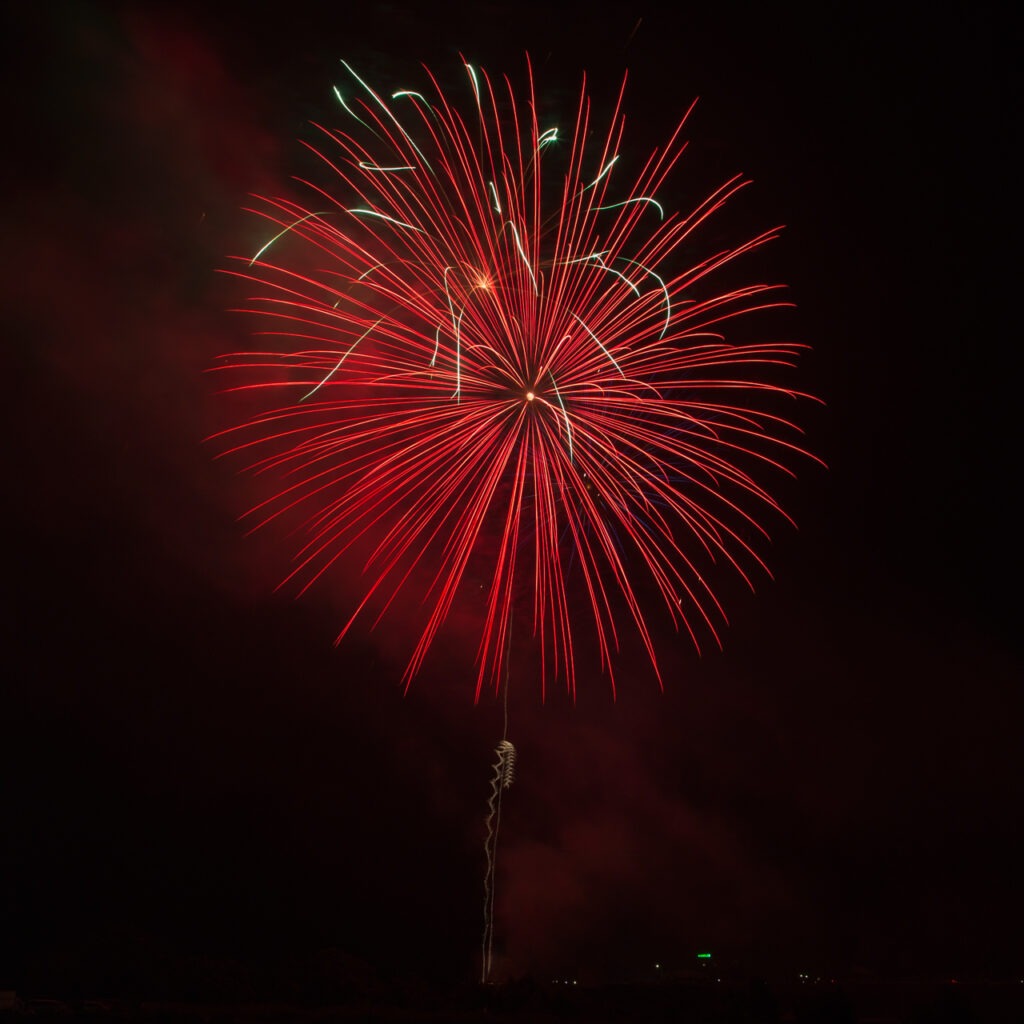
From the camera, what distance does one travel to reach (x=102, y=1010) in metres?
15.3

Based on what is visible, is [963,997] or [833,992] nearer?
[833,992]

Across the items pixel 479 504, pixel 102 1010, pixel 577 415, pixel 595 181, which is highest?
pixel 595 181

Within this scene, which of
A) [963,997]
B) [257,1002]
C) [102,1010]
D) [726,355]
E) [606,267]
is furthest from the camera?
[963,997]

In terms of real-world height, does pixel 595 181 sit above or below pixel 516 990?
above

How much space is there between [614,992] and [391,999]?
17.8ft

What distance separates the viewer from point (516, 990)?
59.6 ft

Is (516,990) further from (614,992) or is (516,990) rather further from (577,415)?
(577,415)

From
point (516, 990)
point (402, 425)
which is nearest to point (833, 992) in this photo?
point (516, 990)

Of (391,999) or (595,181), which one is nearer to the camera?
(595,181)

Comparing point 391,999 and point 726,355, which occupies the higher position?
point 726,355

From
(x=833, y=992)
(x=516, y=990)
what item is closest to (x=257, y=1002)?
(x=516, y=990)

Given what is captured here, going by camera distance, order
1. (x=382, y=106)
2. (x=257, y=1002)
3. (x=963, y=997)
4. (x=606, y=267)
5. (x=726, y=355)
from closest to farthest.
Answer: (x=382, y=106), (x=606, y=267), (x=726, y=355), (x=257, y=1002), (x=963, y=997)

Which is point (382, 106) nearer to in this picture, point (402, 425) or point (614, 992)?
point (402, 425)

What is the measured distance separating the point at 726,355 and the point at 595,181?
352 cm
